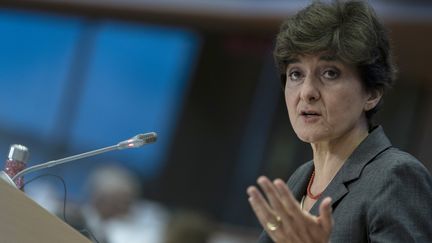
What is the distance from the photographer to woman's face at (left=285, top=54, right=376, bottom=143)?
200 centimetres

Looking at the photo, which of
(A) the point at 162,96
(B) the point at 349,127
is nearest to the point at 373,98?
(B) the point at 349,127

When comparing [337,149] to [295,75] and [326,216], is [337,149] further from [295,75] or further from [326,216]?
[326,216]

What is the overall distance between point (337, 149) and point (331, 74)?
0.59ft

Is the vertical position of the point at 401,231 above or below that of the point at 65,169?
above

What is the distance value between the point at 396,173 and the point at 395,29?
426 centimetres

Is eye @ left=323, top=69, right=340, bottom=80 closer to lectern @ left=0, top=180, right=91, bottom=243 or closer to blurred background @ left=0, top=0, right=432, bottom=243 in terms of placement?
lectern @ left=0, top=180, right=91, bottom=243

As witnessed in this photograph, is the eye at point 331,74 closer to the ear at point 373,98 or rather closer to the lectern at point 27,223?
the ear at point 373,98

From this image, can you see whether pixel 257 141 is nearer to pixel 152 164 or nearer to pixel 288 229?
pixel 152 164

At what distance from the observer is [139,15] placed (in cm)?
717

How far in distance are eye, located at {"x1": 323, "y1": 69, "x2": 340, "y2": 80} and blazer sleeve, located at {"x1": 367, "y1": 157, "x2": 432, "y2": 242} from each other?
9.3 inches

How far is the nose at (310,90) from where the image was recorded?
200 cm

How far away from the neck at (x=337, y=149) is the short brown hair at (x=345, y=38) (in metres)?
0.07

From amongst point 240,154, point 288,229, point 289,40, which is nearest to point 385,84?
point 289,40

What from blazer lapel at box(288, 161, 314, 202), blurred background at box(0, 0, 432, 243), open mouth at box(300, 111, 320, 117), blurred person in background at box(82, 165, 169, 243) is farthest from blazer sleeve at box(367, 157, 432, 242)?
blurred background at box(0, 0, 432, 243)
